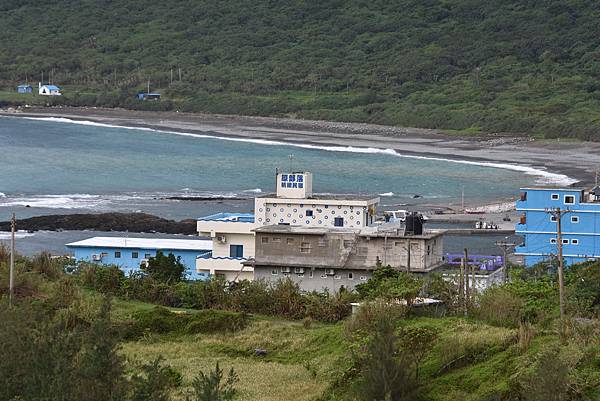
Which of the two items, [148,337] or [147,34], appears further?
[147,34]

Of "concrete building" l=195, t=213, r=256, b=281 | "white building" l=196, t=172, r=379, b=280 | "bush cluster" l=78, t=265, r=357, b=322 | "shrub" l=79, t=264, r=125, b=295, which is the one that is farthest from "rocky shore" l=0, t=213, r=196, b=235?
"bush cluster" l=78, t=265, r=357, b=322

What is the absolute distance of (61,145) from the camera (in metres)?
88.8

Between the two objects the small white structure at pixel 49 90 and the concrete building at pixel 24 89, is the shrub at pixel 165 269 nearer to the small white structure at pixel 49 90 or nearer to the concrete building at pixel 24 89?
the small white structure at pixel 49 90

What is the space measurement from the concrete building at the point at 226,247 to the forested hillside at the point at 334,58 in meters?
56.1

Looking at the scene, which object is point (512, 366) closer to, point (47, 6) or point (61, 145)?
point (61, 145)

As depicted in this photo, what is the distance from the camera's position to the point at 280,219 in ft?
102

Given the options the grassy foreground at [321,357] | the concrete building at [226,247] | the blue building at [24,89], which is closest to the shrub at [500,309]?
the grassy foreground at [321,357]

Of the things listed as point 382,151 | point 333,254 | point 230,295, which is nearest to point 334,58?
point 382,151

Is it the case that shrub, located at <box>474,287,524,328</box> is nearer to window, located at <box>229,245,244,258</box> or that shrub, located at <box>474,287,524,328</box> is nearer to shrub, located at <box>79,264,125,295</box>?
shrub, located at <box>79,264,125,295</box>

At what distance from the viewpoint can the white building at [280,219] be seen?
98.4ft

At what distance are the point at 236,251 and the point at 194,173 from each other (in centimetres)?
4154

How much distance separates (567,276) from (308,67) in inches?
4083

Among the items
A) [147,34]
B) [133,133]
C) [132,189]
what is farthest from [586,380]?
[147,34]

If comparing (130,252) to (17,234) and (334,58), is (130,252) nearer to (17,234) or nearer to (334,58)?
(17,234)
